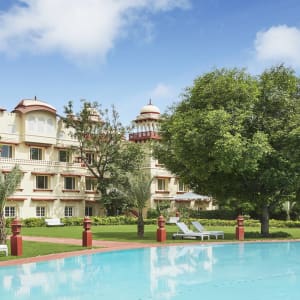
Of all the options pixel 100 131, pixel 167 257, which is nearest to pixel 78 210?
pixel 100 131

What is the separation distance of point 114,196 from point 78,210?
164 inches

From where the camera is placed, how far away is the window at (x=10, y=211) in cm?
4319

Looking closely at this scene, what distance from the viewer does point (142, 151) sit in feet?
154

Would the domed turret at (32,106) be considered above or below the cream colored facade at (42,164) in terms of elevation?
above

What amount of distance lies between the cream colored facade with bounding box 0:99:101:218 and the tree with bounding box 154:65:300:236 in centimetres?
2128

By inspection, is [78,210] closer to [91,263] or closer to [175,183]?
[175,183]

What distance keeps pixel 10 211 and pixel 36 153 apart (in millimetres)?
5618

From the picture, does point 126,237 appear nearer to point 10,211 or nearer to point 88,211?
point 10,211

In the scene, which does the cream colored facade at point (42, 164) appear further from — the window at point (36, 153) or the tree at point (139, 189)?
the tree at point (139, 189)

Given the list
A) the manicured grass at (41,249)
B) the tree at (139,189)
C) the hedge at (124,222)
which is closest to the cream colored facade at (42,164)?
the hedge at (124,222)

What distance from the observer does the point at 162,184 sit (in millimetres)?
53031

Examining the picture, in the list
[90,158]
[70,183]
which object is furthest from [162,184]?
[70,183]

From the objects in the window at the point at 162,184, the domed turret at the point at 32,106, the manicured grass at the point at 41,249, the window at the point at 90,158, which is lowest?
the manicured grass at the point at 41,249

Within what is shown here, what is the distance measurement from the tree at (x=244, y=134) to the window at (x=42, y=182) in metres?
22.1
